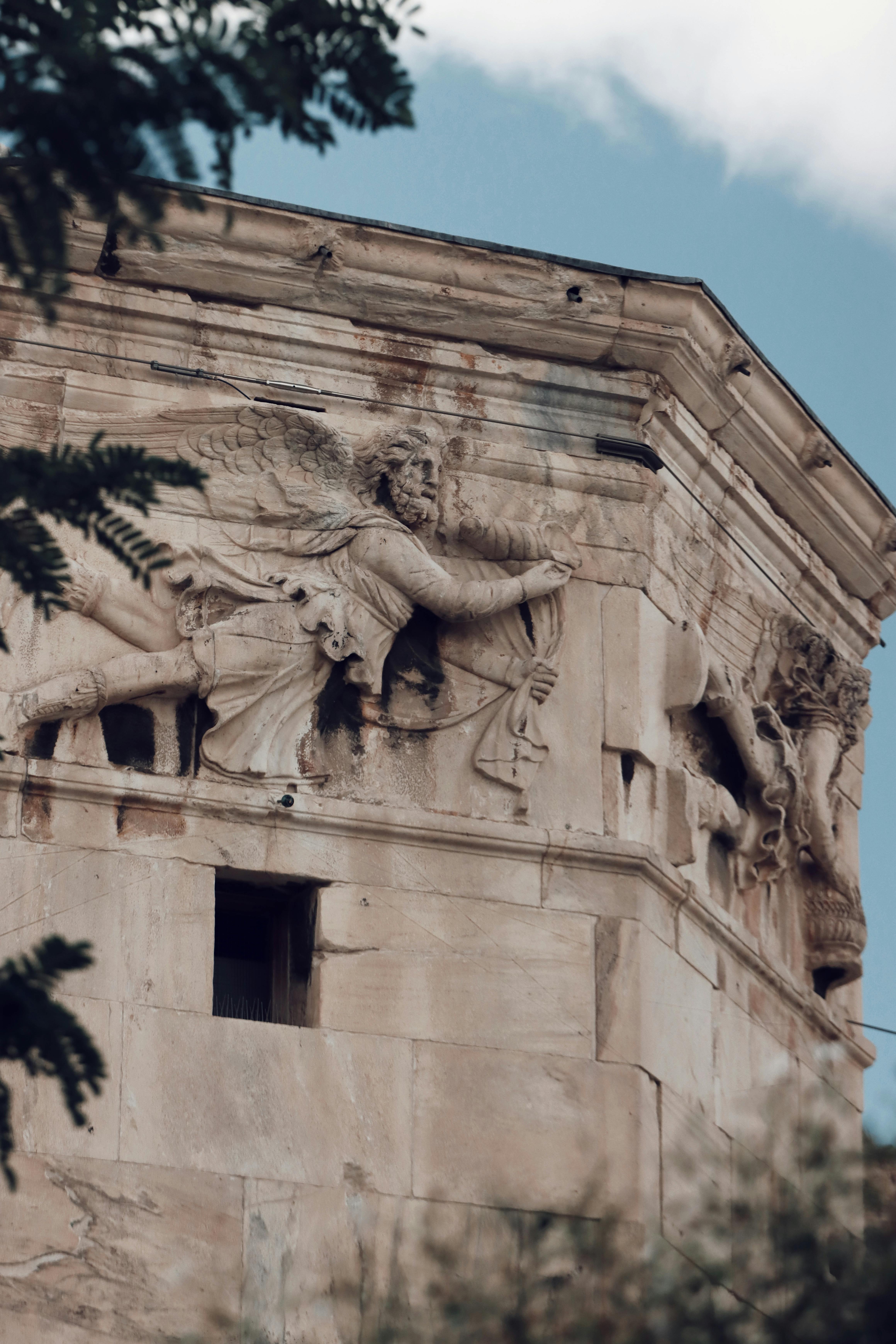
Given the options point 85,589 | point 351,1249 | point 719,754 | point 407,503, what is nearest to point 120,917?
point 85,589

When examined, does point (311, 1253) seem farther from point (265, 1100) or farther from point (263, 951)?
point (263, 951)

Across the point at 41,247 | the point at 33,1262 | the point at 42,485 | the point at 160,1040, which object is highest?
the point at 41,247

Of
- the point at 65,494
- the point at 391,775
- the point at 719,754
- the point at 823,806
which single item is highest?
the point at 719,754

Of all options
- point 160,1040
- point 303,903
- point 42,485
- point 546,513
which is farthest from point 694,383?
point 42,485

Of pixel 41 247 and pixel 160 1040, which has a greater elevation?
pixel 41 247

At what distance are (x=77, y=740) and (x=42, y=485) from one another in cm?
483

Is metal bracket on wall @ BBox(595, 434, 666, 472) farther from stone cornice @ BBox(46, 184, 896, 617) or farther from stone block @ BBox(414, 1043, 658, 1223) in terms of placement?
stone block @ BBox(414, 1043, 658, 1223)

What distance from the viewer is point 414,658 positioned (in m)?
12.0

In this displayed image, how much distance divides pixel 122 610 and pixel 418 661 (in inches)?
52.4

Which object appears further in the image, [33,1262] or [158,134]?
[33,1262]

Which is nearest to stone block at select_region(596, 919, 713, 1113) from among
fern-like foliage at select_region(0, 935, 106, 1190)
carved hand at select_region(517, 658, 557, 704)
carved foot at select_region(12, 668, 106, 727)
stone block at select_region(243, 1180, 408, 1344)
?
carved hand at select_region(517, 658, 557, 704)

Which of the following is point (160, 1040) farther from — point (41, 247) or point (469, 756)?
point (41, 247)

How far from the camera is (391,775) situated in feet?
38.5

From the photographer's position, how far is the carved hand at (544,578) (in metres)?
12.1
